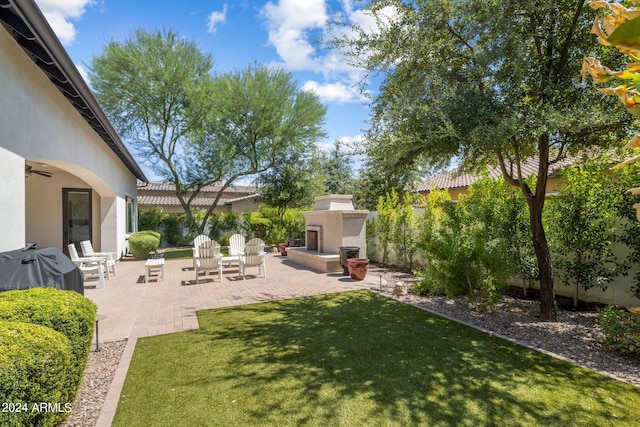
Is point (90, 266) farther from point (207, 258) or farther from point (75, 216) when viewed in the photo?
point (75, 216)

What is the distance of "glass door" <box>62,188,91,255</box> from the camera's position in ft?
36.9

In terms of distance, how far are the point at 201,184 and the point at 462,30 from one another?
50.1 feet

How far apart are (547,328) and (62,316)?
21.2 ft

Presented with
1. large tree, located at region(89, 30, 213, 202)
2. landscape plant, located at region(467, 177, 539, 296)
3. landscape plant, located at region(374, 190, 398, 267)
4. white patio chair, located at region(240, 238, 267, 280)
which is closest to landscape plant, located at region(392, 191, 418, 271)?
landscape plant, located at region(374, 190, 398, 267)

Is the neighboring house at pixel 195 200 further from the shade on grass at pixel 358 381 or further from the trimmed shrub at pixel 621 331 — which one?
the trimmed shrub at pixel 621 331

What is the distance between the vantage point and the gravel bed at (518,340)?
3.45 metres

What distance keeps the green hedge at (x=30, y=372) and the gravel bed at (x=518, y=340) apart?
82 centimetres

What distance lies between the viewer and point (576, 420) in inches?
116

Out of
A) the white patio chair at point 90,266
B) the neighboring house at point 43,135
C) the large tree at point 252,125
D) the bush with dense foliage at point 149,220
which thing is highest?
the large tree at point 252,125

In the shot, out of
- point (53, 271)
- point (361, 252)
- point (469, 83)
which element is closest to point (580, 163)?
point (469, 83)

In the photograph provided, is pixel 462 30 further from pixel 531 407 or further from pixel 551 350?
pixel 531 407

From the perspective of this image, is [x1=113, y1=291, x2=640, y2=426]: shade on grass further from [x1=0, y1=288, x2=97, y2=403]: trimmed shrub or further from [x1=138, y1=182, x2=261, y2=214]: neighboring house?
[x1=138, y1=182, x2=261, y2=214]: neighboring house

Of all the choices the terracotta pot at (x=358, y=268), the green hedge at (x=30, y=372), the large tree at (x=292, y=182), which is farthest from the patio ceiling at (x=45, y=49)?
the large tree at (x=292, y=182)

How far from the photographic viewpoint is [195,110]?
16625 mm
